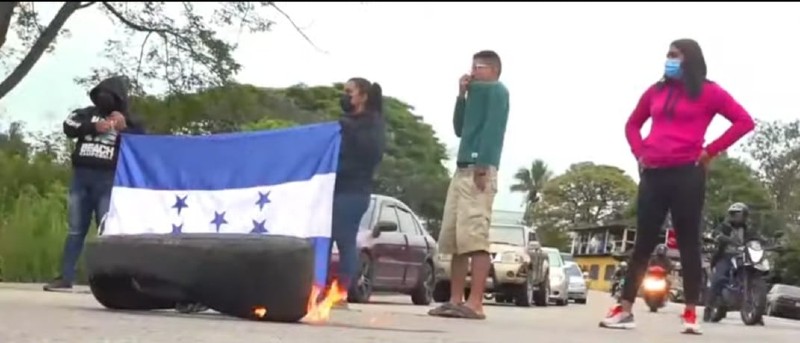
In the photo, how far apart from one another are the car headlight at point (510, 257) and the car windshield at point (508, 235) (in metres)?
0.36

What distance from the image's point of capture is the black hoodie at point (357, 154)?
971 cm

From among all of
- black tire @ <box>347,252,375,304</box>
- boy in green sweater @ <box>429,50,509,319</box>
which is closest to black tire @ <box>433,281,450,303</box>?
black tire @ <box>347,252,375,304</box>

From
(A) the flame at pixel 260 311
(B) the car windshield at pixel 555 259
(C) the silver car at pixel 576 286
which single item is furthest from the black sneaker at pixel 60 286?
(C) the silver car at pixel 576 286

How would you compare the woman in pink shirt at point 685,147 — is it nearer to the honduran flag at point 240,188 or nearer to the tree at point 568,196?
the honduran flag at point 240,188

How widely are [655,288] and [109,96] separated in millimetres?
9721

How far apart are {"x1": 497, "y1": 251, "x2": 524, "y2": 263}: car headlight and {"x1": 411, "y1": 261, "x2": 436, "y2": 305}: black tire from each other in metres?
4.62

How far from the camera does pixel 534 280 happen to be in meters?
23.3

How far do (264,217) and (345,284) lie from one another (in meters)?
0.95

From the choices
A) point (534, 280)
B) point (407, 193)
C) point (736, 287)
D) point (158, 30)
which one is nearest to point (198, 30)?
point (158, 30)

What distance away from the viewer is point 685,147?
8117mm

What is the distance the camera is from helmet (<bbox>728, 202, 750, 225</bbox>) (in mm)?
13531

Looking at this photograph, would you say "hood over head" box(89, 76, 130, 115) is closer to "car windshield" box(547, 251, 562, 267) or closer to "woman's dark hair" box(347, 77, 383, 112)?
"woman's dark hair" box(347, 77, 383, 112)

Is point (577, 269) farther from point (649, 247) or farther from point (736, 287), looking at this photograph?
point (649, 247)

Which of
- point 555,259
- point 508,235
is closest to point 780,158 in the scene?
point 508,235
